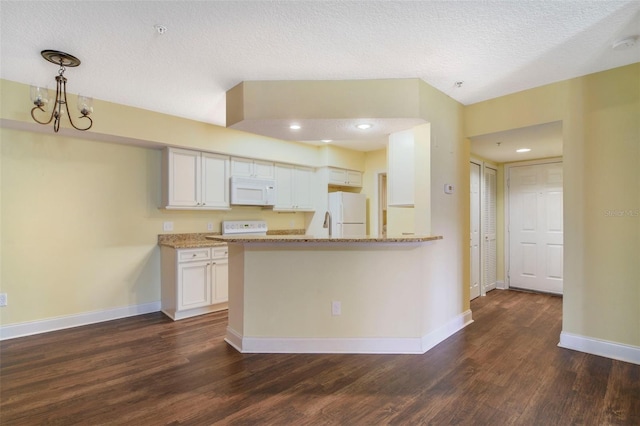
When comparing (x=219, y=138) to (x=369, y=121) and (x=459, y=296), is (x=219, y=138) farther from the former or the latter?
(x=459, y=296)

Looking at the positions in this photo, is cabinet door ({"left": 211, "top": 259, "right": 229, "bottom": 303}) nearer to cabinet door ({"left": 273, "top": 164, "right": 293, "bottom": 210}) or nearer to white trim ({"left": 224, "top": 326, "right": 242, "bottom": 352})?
white trim ({"left": 224, "top": 326, "right": 242, "bottom": 352})

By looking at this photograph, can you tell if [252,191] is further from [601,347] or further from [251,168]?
[601,347]

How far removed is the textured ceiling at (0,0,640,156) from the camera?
1.93 m

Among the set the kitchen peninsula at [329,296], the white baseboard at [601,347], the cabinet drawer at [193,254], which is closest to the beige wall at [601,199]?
the white baseboard at [601,347]

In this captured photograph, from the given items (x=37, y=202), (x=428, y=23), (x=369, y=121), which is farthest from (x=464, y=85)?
(x=37, y=202)

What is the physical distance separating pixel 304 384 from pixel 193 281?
2.16 meters

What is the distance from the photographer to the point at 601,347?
274 centimetres

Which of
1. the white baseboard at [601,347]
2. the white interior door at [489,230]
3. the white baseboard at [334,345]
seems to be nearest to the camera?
the white baseboard at [601,347]

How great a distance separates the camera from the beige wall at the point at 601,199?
8.62 feet

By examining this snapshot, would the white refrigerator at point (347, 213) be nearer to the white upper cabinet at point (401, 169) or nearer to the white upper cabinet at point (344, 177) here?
the white upper cabinet at point (344, 177)

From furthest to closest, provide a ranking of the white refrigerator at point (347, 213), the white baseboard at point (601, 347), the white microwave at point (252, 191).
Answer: the white refrigerator at point (347, 213)
the white microwave at point (252, 191)
the white baseboard at point (601, 347)

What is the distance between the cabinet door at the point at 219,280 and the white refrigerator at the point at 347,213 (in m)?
1.83

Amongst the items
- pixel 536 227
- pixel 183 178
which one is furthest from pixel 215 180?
pixel 536 227

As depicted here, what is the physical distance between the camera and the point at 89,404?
6.79ft
